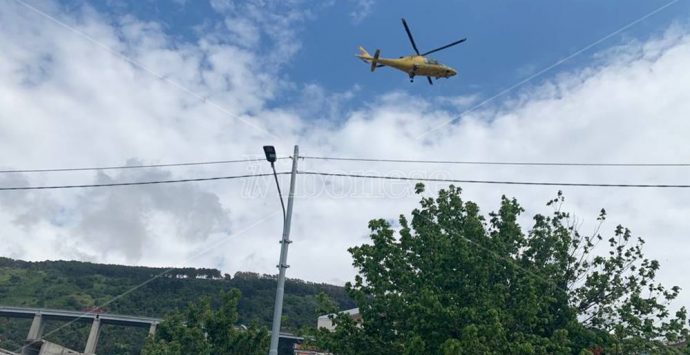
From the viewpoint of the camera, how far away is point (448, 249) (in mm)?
20578

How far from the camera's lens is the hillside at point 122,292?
4387 inches

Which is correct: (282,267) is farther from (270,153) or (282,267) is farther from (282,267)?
(270,153)

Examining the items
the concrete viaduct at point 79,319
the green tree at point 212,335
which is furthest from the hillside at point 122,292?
the green tree at point 212,335

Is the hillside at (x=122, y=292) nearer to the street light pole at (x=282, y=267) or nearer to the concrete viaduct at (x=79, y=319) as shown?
the concrete viaduct at (x=79, y=319)

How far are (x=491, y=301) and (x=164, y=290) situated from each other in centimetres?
13334

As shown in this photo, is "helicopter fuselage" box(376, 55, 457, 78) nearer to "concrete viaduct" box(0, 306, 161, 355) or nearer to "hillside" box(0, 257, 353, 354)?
"hillside" box(0, 257, 353, 354)

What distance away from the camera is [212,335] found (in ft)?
83.8

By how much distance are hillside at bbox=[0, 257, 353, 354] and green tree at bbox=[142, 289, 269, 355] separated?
217 feet

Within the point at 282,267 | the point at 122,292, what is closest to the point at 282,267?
the point at 282,267

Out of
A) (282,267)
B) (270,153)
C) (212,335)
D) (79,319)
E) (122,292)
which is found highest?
(122,292)

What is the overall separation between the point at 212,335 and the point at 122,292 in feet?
414

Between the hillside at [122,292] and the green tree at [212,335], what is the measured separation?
2603 inches

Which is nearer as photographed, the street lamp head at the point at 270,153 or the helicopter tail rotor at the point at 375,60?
the street lamp head at the point at 270,153

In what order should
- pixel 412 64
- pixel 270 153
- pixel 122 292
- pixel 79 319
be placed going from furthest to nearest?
pixel 122 292 → pixel 79 319 → pixel 412 64 → pixel 270 153
